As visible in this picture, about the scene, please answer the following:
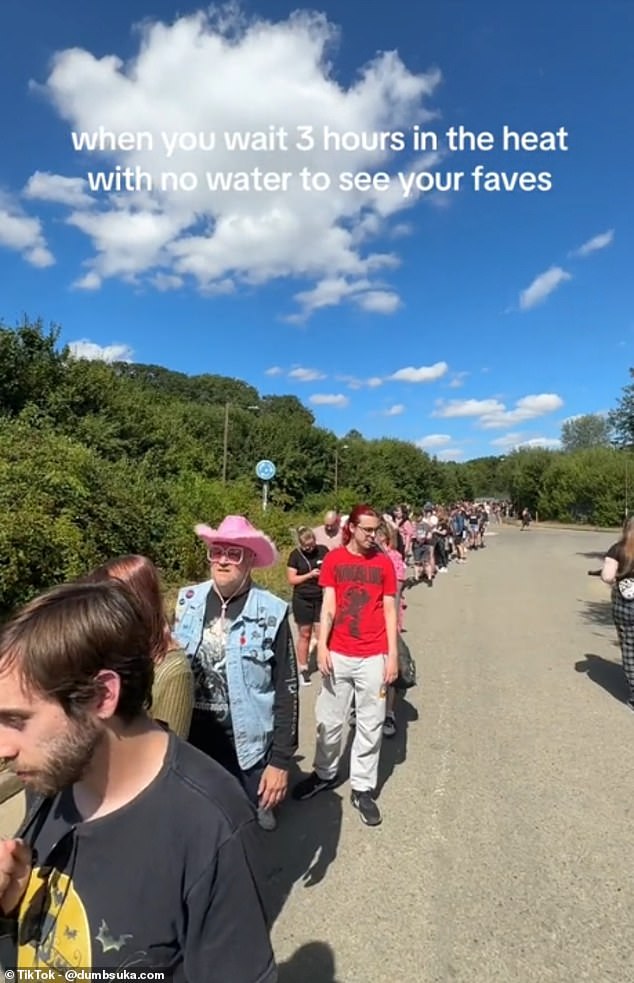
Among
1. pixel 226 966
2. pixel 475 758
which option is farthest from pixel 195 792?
pixel 475 758

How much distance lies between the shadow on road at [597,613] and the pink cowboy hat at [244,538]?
338 inches

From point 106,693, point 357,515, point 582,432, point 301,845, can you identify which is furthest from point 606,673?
point 582,432

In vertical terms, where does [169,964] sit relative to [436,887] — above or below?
above

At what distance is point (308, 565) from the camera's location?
6.29 meters

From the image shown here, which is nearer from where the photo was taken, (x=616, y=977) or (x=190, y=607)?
(x=616, y=977)

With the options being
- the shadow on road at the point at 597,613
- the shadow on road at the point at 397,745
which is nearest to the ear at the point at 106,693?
the shadow on road at the point at 397,745

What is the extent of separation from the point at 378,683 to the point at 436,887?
3.60 ft

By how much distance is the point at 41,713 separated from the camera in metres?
1.05

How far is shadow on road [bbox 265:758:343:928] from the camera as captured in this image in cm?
303

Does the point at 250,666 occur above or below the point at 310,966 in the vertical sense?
above

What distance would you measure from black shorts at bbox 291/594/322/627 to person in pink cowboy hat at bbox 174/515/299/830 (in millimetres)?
3623

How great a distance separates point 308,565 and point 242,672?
369 centimetres

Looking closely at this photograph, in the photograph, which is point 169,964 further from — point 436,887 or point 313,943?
point 436,887

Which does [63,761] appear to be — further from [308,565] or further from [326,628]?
[308,565]
